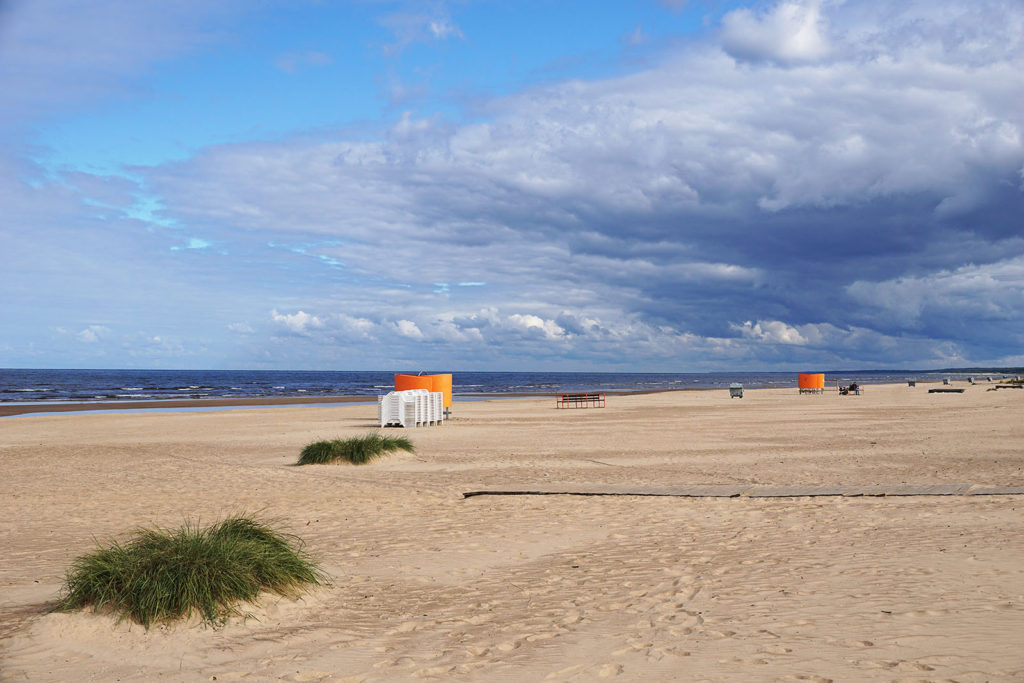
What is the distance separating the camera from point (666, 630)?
18.4 feet

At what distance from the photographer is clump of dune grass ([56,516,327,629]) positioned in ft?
18.9

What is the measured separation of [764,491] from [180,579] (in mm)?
8368

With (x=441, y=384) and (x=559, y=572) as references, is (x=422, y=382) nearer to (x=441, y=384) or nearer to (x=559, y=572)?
(x=441, y=384)

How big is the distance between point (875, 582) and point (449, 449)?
1353 centimetres

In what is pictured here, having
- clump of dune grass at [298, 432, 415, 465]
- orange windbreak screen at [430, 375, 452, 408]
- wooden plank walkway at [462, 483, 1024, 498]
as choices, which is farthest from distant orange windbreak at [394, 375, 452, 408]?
wooden plank walkway at [462, 483, 1024, 498]

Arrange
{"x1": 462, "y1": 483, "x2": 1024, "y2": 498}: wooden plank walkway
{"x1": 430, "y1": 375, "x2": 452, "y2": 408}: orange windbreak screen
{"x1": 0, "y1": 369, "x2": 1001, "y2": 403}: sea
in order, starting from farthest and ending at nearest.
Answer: {"x1": 0, "y1": 369, "x2": 1001, "y2": 403}: sea
{"x1": 430, "y1": 375, "x2": 452, "y2": 408}: orange windbreak screen
{"x1": 462, "y1": 483, "x2": 1024, "y2": 498}: wooden plank walkway

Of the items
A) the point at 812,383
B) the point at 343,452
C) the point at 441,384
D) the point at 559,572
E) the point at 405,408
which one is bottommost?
the point at 559,572

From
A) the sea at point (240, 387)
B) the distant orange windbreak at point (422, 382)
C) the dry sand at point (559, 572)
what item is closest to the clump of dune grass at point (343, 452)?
the dry sand at point (559, 572)

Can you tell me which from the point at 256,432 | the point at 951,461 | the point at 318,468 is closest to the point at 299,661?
the point at 318,468

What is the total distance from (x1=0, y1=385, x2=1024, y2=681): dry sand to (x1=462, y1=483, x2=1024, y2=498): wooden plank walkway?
0.40m

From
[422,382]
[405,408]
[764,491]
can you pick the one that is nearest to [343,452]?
[764,491]

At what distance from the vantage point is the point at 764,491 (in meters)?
11.6

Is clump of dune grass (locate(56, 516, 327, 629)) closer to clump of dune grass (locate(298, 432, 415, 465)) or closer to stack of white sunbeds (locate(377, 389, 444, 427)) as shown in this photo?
clump of dune grass (locate(298, 432, 415, 465))

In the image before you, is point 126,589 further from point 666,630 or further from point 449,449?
point 449,449
